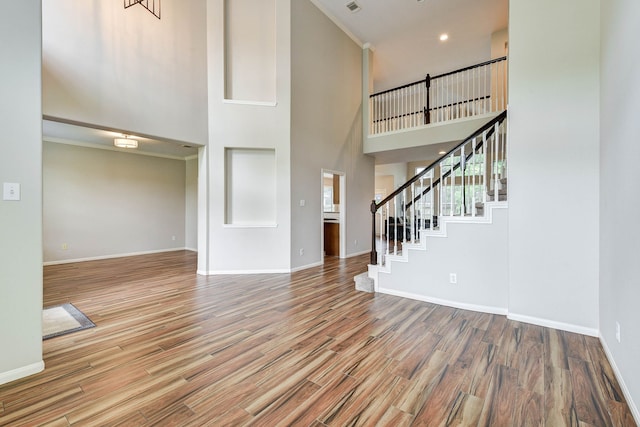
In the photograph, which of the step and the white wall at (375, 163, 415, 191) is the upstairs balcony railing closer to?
the step

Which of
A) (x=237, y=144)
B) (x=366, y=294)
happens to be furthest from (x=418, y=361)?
(x=237, y=144)

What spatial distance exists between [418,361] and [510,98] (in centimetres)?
291

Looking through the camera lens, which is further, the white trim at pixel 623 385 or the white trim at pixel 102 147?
the white trim at pixel 102 147

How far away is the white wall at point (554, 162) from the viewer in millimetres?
2629

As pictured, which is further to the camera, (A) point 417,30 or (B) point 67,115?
(A) point 417,30

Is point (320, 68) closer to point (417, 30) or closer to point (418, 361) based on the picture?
point (417, 30)

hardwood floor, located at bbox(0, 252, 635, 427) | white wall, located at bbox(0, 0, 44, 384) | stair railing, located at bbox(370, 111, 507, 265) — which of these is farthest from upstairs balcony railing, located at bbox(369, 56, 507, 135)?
white wall, located at bbox(0, 0, 44, 384)

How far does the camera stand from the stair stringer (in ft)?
10.2

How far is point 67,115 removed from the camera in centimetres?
341

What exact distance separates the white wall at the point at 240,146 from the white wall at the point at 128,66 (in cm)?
24

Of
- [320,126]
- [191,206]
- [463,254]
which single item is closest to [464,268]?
[463,254]

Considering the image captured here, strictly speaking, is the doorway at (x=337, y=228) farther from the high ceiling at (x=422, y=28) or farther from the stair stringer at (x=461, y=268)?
the high ceiling at (x=422, y=28)

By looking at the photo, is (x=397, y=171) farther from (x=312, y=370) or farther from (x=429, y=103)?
(x=312, y=370)

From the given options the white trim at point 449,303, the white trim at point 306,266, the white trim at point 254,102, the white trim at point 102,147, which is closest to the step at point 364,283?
the white trim at point 449,303
